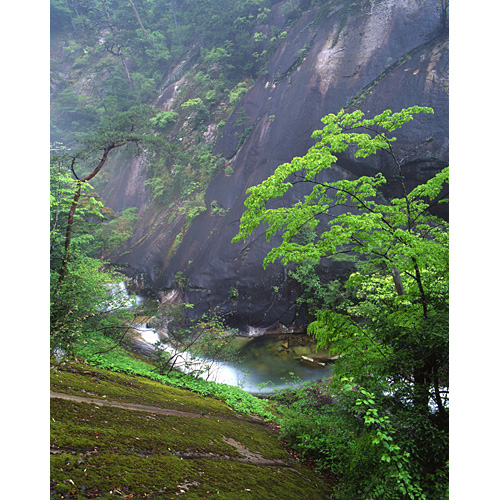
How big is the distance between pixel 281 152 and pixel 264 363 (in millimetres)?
6083

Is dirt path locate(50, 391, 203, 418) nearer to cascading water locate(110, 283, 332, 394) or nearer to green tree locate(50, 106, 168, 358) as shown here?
green tree locate(50, 106, 168, 358)

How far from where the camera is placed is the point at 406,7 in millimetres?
8211

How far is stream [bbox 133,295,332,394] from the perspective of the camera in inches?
257

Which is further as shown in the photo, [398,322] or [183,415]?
[183,415]

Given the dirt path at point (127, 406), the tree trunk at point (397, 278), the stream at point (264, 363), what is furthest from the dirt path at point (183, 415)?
the stream at point (264, 363)

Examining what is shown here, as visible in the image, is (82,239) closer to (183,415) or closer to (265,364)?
(183,415)

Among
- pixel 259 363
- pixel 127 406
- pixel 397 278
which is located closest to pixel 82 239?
pixel 127 406

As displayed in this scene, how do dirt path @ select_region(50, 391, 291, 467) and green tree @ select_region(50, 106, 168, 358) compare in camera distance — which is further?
green tree @ select_region(50, 106, 168, 358)

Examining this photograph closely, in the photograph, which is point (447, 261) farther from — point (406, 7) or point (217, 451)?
point (406, 7)

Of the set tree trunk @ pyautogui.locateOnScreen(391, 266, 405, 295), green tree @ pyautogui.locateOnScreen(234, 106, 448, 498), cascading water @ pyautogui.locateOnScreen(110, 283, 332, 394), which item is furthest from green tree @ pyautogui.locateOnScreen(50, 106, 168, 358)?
tree trunk @ pyautogui.locateOnScreen(391, 266, 405, 295)

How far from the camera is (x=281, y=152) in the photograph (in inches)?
353

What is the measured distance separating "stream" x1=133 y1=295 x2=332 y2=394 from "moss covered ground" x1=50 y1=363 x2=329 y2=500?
9.20ft

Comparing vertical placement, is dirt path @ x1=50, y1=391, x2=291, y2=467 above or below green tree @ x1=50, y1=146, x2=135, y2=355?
below
